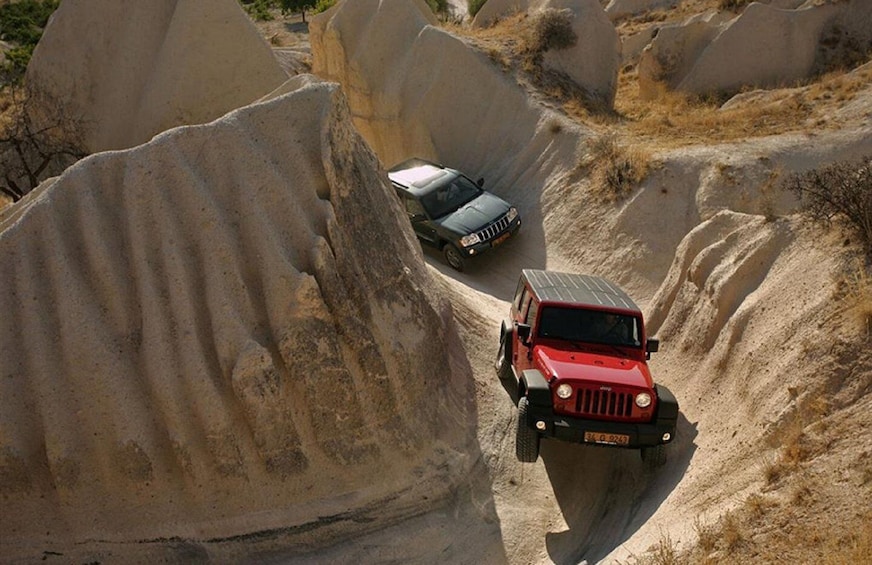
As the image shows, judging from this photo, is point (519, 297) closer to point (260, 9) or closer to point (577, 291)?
point (577, 291)

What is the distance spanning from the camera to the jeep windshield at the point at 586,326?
1003 centimetres

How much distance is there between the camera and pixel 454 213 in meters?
16.6

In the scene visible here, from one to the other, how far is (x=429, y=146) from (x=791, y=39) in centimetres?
1207

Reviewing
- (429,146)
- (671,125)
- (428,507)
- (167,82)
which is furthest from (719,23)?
(428,507)

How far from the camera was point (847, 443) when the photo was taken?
7.27 metres

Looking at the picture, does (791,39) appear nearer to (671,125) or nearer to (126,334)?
(671,125)

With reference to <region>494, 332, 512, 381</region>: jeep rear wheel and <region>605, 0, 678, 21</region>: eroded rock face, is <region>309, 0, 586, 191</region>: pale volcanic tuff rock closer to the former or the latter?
<region>494, 332, 512, 381</region>: jeep rear wheel

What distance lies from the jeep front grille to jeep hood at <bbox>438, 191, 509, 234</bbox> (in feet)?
24.3

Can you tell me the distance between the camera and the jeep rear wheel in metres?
11.1

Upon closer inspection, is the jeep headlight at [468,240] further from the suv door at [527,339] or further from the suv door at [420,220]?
the suv door at [527,339]

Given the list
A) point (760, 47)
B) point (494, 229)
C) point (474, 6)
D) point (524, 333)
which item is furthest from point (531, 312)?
point (474, 6)

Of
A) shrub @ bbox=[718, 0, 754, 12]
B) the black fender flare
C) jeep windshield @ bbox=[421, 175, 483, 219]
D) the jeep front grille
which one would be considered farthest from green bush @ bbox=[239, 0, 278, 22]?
the jeep front grille

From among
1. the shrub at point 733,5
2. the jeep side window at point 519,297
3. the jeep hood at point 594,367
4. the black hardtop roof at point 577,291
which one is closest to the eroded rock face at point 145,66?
the jeep side window at point 519,297

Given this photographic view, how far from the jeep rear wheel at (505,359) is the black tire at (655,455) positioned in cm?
230
